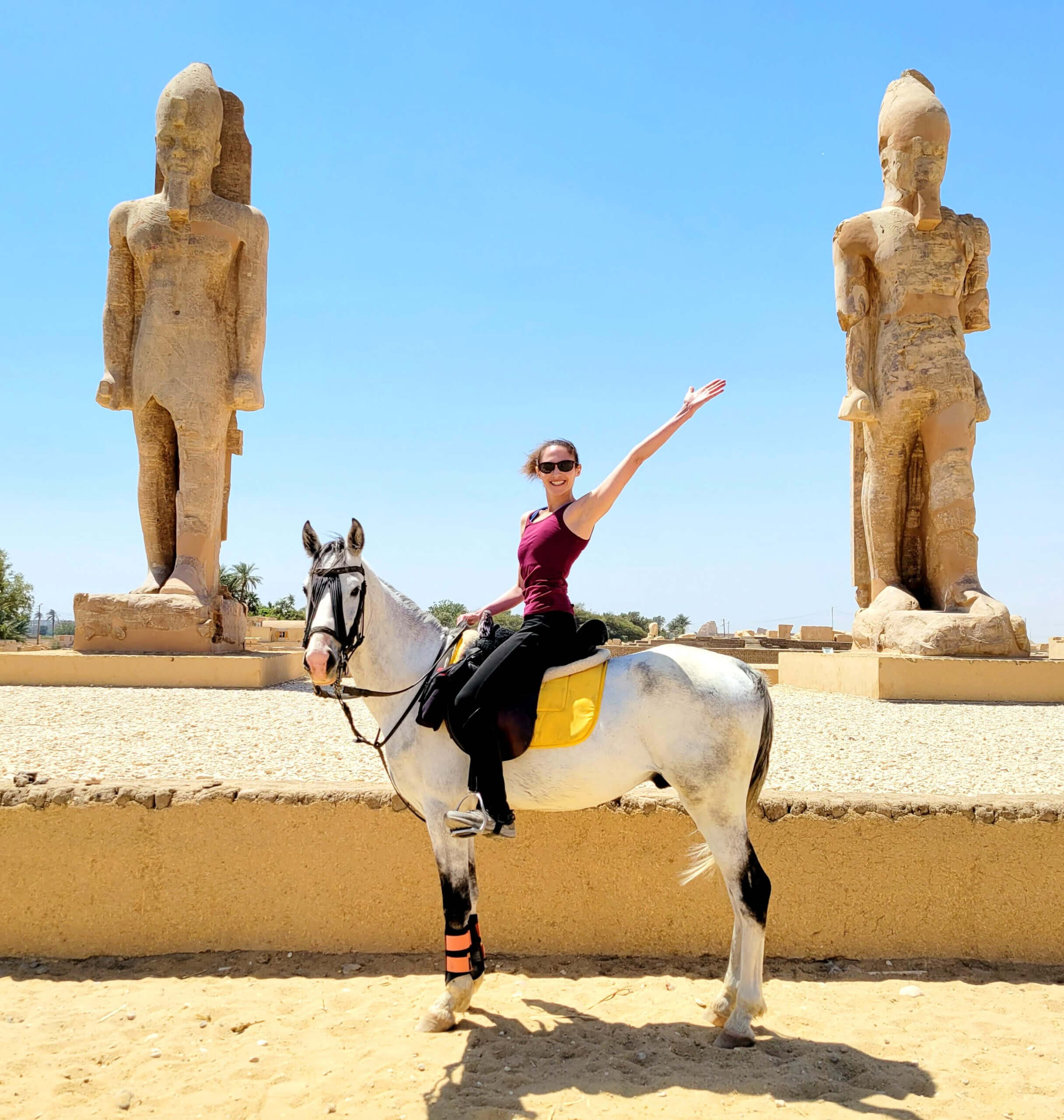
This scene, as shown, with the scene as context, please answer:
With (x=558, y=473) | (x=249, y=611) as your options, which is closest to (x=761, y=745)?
(x=558, y=473)

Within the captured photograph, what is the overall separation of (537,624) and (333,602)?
0.67 meters

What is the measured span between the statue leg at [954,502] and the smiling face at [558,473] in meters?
7.59

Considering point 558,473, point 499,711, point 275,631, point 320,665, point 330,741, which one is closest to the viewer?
point 320,665

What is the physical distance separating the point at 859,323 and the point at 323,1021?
9472mm

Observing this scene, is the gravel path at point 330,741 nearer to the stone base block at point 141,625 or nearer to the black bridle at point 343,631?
the stone base block at point 141,625

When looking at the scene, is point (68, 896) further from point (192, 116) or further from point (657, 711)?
point (192, 116)

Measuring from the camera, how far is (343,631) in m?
2.84

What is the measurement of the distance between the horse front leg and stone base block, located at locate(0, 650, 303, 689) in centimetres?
602

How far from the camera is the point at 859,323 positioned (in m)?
10.2

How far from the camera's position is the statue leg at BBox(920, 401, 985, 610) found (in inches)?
369

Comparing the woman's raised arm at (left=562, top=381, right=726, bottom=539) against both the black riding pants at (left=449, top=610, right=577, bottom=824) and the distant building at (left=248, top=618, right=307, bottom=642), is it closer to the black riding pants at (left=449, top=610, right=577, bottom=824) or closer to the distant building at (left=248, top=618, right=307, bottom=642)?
the black riding pants at (left=449, top=610, right=577, bottom=824)

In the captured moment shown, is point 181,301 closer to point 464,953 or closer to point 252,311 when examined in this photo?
point 252,311

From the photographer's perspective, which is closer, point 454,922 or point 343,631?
point 343,631

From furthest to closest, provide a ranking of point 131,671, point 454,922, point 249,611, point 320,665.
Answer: point 249,611
point 131,671
point 454,922
point 320,665
